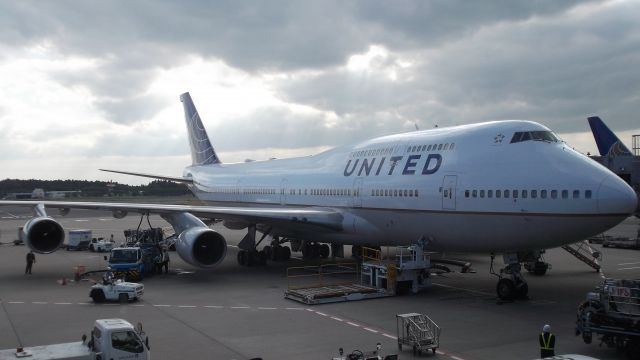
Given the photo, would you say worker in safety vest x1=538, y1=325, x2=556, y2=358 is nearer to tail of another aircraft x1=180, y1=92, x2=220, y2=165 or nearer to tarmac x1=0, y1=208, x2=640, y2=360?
tarmac x1=0, y1=208, x2=640, y2=360

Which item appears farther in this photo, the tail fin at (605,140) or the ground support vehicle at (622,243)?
the tail fin at (605,140)

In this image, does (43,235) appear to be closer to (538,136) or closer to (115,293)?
(115,293)

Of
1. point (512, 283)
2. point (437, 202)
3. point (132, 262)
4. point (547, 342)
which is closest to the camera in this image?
point (547, 342)

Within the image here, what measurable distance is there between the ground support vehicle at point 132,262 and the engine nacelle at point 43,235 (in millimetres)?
2612

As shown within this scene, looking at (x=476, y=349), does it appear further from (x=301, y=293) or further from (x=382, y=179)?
(x=382, y=179)

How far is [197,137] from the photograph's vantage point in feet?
139

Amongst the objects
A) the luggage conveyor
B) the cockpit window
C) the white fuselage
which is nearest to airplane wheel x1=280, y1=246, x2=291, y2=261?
the white fuselage

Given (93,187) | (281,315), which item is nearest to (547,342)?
(281,315)

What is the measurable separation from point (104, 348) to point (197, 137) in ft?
109

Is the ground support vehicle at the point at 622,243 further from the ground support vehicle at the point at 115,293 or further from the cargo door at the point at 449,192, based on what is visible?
the ground support vehicle at the point at 115,293

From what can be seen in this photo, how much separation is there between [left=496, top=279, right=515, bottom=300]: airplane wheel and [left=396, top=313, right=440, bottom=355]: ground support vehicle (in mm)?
4819

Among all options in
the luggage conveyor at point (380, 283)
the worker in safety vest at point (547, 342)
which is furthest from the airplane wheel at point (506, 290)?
the worker in safety vest at point (547, 342)

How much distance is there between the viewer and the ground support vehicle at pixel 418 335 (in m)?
11.6

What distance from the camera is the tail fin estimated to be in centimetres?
3344
